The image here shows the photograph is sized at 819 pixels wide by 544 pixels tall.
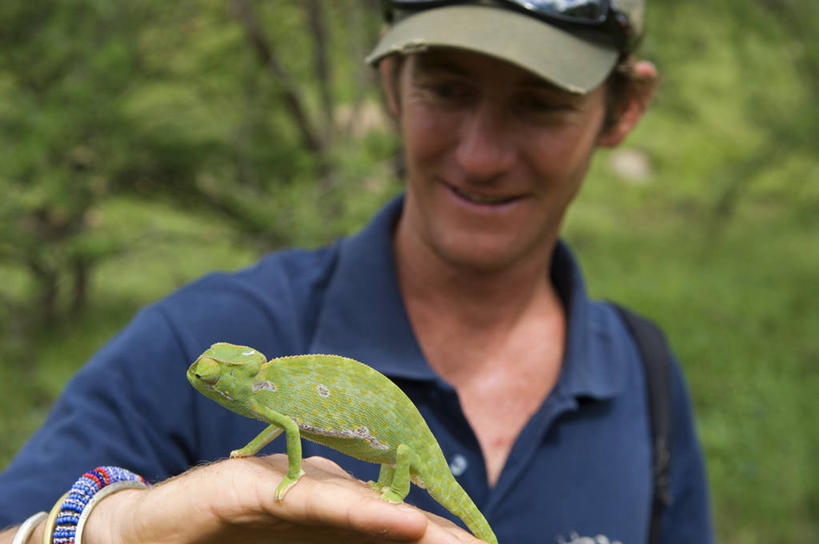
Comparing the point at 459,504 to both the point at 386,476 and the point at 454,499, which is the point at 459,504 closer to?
the point at 454,499

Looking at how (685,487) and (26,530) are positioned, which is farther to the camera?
(685,487)

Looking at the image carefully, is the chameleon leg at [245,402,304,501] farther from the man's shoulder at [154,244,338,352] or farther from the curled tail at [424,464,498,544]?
the man's shoulder at [154,244,338,352]

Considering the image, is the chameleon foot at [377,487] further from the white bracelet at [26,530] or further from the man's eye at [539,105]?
the man's eye at [539,105]

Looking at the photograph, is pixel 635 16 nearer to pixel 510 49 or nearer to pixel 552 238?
pixel 510 49

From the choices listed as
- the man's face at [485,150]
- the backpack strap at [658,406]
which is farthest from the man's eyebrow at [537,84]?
the backpack strap at [658,406]

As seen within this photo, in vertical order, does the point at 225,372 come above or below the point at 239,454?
above

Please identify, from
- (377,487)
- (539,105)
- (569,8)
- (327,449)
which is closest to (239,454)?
(377,487)

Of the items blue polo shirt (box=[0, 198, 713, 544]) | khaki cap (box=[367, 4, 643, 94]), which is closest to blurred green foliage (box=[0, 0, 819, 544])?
blue polo shirt (box=[0, 198, 713, 544])

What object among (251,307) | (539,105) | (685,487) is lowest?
(685,487)
